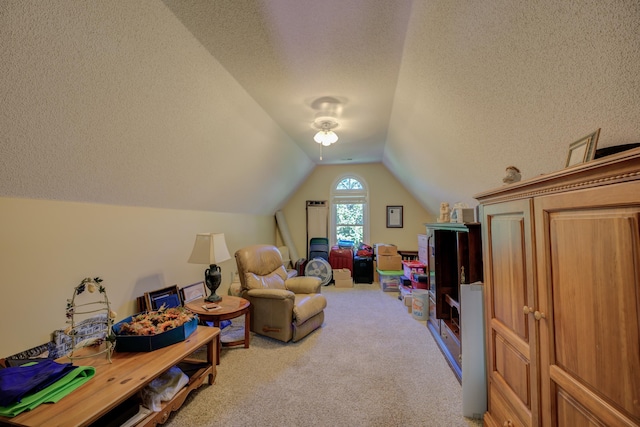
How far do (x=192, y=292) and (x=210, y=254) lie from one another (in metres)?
0.87

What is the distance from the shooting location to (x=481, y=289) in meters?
1.96

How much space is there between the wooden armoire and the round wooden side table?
7.22 feet

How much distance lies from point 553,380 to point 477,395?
100 cm

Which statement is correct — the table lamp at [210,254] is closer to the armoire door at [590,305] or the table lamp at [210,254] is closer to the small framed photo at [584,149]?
the armoire door at [590,305]

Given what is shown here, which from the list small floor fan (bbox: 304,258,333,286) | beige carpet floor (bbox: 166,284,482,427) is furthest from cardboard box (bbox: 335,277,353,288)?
beige carpet floor (bbox: 166,284,482,427)

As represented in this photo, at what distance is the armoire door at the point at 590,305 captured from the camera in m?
0.75

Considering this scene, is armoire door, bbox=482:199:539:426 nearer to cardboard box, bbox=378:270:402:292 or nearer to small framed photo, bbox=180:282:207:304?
small framed photo, bbox=180:282:207:304

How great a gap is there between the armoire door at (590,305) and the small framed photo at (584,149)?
339mm

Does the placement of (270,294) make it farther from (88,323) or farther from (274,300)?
(88,323)

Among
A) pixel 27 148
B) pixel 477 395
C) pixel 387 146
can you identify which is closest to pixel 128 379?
pixel 27 148

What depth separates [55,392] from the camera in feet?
4.44

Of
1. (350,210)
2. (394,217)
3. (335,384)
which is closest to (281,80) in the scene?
(335,384)

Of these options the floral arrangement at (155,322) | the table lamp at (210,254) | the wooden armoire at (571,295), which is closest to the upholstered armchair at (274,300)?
the table lamp at (210,254)

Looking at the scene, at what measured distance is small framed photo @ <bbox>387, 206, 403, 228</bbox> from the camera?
19.8 feet
